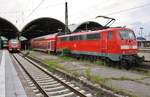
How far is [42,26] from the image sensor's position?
274 feet

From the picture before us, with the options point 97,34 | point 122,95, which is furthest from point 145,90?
point 97,34

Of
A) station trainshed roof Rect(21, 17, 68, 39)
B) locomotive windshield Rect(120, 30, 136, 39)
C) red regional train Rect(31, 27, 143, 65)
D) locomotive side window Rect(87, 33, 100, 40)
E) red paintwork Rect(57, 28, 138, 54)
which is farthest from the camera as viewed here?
station trainshed roof Rect(21, 17, 68, 39)

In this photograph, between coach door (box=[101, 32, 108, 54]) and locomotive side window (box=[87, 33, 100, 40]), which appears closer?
coach door (box=[101, 32, 108, 54])

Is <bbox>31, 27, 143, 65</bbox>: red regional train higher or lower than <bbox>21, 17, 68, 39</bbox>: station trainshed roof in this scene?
lower

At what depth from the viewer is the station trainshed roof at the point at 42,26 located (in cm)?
7700

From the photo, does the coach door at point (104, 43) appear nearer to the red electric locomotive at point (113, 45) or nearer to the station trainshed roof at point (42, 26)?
the red electric locomotive at point (113, 45)

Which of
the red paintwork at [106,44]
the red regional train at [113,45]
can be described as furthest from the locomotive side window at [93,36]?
the red paintwork at [106,44]

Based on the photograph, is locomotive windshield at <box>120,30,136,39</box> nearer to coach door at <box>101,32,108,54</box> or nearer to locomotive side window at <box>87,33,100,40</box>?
coach door at <box>101,32,108,54</box>

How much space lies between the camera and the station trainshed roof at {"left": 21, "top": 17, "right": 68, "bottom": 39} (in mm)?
77000

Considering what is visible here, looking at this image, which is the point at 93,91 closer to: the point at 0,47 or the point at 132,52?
the point at 132,52

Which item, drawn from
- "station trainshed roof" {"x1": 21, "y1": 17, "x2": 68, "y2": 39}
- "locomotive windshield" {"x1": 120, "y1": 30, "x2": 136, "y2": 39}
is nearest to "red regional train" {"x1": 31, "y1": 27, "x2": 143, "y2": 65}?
"locomotive windshield" {"x1": 120, "y1": 30, "x2": 136, "y2": 39}

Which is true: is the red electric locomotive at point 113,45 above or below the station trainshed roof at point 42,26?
below

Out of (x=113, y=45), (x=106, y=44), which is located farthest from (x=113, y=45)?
(x=106, y=44)

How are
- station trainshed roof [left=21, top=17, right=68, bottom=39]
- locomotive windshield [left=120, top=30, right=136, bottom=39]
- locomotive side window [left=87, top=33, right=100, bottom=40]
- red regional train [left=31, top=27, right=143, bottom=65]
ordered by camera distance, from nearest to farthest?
red regional train [left=31, top=27, right=143, bottom=65] < locomotive windshield [left=120, top=30, right=136, bottom=39] < locomotive side window [left=87, top=33, right=100, bottom=40] < station trainshed roof [left=21, top=17, right=68, bottom=39]
